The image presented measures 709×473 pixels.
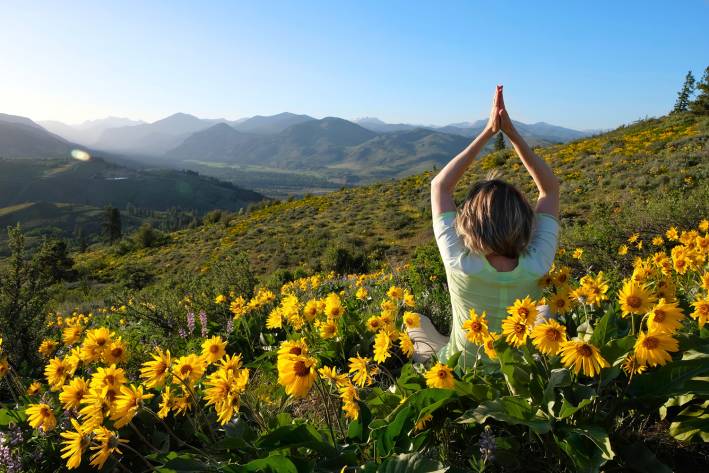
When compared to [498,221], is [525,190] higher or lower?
lower

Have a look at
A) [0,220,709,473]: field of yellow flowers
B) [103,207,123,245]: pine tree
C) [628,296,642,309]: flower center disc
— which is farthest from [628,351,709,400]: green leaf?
[103,207,123,245]: pine tree

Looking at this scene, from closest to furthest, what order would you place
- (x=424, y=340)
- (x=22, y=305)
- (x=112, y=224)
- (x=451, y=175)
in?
(x=451, y=175) → (x=424, y=340) → (x=22, y=305) → (x=112, y=224)

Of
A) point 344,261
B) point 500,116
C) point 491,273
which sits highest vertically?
point 500,116

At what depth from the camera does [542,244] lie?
220 cm

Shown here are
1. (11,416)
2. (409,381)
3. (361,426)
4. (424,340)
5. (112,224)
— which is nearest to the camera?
(361,426)

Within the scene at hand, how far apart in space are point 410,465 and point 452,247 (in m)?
1.17

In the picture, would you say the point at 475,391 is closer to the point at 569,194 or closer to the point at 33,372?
the point at 33,372

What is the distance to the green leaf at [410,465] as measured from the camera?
1376 millimetres

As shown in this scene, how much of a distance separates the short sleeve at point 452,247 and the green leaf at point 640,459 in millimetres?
933

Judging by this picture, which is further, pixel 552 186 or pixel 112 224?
pixel 112 224

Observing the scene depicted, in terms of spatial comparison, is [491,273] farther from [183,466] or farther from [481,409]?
[183,466]

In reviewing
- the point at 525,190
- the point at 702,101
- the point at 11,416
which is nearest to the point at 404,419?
the point at 11,416

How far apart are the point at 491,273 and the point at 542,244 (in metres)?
0.33

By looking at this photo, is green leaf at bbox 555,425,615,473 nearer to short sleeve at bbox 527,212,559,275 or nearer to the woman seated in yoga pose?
the woman seated in yoga pose
